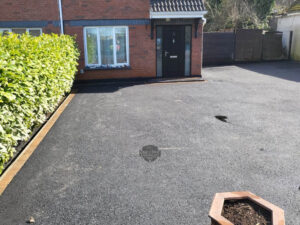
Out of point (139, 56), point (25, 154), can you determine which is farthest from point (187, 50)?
point (25, 154)

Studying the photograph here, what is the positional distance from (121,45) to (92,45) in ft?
4.27

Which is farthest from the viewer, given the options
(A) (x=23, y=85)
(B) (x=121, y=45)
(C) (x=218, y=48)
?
(C) (x=218, y=48)

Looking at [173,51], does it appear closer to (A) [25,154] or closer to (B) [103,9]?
(B) [103,9]

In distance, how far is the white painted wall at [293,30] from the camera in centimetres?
1892

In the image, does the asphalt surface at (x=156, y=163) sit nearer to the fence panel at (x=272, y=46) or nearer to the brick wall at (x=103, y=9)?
the brick wall at (x=103, y=9)

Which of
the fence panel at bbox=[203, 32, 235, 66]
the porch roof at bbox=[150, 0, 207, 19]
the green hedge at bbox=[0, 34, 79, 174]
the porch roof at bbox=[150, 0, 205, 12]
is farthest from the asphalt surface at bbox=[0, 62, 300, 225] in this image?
the fence panel at bbox=[203, 32, 235, 66]

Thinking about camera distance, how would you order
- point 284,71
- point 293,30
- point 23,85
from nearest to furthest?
point 23,85 → point 284,71 → point 293,30

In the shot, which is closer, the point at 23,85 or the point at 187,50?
the point at 23,85

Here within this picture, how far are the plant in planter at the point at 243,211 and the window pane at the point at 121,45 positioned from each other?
10891 millimetres

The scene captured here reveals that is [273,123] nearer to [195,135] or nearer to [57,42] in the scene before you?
[195,135]

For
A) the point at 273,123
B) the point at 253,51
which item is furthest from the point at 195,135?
the point at 253,51

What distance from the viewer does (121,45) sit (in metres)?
12.8

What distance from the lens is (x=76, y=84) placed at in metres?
12.6

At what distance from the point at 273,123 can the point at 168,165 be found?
355 centimetres
